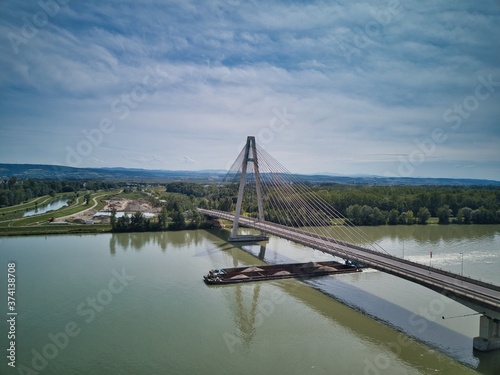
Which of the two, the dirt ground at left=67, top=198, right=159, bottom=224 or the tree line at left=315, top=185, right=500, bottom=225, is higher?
the tree line at left=315, top=185, right=500, bottom=225

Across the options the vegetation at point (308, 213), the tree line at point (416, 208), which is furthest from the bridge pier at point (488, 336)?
the tree line at point (416, 208)

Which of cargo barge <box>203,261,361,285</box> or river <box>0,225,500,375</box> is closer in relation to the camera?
river <box>0,225,500,375</box>

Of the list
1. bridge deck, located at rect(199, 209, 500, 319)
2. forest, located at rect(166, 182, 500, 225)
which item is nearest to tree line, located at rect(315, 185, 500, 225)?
forest, located at rect(166, 182, 500, 225)

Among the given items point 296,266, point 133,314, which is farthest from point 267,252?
point 133,314

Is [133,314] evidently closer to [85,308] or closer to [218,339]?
[85,308]

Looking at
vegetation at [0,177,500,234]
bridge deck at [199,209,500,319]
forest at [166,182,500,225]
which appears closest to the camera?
bridge deck at [199,209,500,319]

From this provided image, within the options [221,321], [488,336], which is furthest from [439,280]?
[221,321]

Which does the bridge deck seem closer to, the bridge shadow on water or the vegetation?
the bridge shadow on water

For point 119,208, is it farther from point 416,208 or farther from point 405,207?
point 416,208
